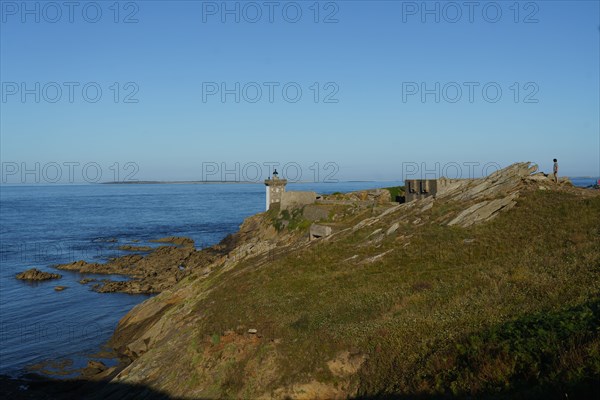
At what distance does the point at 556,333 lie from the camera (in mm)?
10344

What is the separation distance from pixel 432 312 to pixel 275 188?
44.8m

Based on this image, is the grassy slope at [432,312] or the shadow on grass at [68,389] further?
the shadow on grass at [68,389]

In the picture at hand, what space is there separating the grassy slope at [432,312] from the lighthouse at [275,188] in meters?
31.7

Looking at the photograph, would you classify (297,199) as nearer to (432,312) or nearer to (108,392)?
(108,392)

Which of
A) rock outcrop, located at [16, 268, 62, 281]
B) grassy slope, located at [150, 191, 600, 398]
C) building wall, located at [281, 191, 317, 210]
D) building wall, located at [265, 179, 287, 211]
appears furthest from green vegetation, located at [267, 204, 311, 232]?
rock outcrop, located at [16, 268, 62, 281]

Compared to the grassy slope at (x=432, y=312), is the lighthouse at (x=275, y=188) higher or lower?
higher

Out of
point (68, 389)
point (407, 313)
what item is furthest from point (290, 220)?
point (407, 313)

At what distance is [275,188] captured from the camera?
58.8 m

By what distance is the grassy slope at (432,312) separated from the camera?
10.2m

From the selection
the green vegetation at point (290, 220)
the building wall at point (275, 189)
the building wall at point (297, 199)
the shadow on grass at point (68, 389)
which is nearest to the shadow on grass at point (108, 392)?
the shadow on grass at point (68, 389)

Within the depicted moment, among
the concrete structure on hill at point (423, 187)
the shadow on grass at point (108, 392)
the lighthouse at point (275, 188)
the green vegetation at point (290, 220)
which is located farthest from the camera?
the lighthouse at point (275, 188)

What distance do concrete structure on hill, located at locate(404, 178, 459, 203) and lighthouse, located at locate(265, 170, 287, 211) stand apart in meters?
22.1

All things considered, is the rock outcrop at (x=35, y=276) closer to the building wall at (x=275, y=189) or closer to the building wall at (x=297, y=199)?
the building wall at (x=297, y=199)

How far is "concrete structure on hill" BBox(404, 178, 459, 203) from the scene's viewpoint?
3619 centimetres
